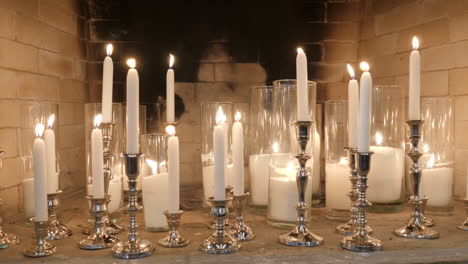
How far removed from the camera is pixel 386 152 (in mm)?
1478

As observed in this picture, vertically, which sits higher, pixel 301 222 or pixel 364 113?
pixel 364 113

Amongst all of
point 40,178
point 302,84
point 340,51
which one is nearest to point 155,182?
point 40,178

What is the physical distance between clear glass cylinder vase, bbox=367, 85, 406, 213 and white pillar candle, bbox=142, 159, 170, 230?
0.65 metres

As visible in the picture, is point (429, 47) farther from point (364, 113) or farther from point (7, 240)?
point (7, 240)

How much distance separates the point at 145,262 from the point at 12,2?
999 millimetres

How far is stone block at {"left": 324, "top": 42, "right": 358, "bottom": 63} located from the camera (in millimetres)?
2123

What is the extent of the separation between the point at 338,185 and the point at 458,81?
635 millimetres

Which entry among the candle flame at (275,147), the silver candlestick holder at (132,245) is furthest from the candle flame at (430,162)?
the silver candlestick holder at (132,245)

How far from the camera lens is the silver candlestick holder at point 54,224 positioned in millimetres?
1162

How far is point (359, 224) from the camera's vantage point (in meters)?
1.10

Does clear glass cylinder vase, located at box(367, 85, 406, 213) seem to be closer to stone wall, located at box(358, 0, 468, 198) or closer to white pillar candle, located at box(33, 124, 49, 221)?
stone wall, located at box(358, 0, 468, 198)

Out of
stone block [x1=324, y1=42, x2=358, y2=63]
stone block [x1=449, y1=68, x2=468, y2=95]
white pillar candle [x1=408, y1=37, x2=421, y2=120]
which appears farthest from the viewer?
stone block [x1=324, y1=42, x2=358, y2=63]

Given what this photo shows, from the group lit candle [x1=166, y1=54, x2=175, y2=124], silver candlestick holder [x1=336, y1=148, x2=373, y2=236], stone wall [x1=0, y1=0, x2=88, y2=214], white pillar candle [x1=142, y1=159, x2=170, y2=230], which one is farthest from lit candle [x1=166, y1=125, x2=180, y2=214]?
stone wall [x1=0, y1=0, x2=88, y2=214]

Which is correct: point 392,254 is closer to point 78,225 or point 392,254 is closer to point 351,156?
point 351,156
